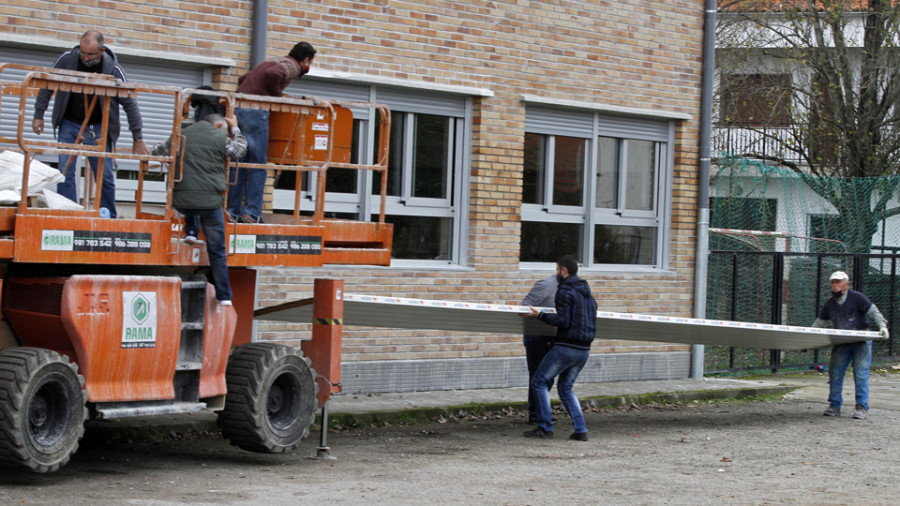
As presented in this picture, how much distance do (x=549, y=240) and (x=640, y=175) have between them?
1.88m

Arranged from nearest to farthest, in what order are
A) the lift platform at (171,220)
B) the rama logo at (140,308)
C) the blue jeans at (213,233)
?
the lift platform at (171,220)
the rama logo at (140,308)
the blue jeans at (213,233)

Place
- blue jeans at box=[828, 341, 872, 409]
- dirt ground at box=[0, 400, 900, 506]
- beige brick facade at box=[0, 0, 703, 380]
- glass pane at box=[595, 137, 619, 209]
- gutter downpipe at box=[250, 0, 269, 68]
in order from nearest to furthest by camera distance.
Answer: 1. dirt ground at box=[0, 400, 900, 506]
2. beige brick facade at box=[0, 0, 703, 380]
3. gutter downpipe at box=[250, 0, 269, 68]
4. blue jeans at box=[828, 341, 872, 409]
5. glass pane at box=[595, 137, 619, 209]

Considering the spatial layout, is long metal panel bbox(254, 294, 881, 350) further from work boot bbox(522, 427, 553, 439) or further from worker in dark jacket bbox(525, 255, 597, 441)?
work boot bbox(522, 427, 553, 439)

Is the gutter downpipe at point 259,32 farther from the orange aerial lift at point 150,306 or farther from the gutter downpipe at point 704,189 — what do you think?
the gutter downpipe at point 704,189

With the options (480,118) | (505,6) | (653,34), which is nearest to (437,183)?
(480,118)

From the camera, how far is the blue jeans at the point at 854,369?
13992 millimetres

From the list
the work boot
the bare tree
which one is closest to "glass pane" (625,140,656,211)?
the work boot

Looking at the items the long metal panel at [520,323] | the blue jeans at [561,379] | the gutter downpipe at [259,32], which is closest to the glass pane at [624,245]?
the long metal panel at [520,323]

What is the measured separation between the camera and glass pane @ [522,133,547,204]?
1494 centimetres

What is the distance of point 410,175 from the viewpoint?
1384 centimetres

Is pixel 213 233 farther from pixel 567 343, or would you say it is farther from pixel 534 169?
pixel 534 169

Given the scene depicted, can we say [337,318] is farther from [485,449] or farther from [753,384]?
[753,384]

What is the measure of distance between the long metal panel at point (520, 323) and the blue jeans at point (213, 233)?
1.27 m

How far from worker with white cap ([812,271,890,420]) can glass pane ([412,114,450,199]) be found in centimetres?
465
